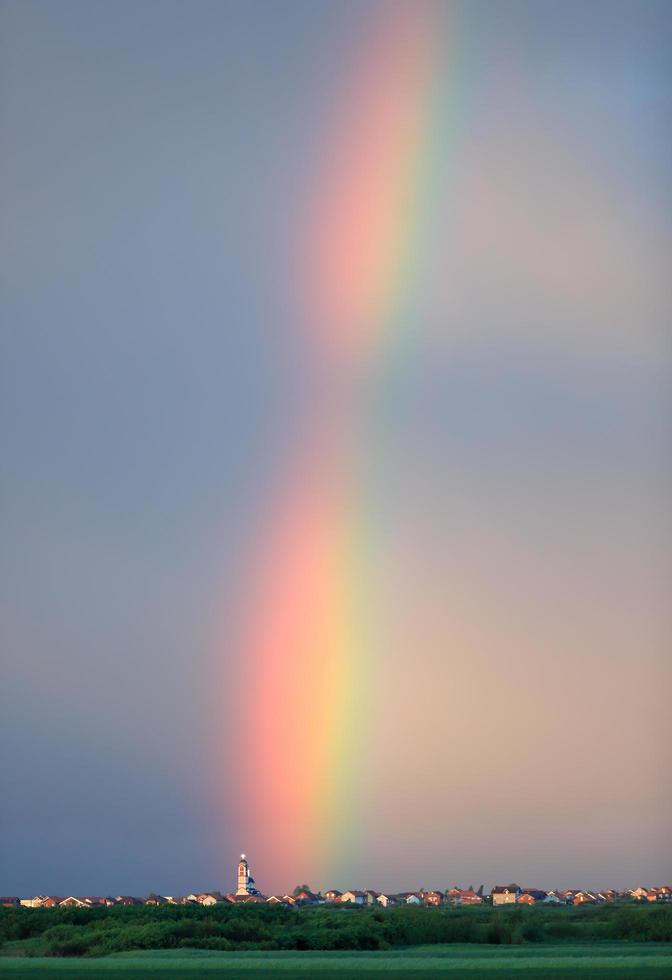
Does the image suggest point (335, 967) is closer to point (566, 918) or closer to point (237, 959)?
point (237, 959)

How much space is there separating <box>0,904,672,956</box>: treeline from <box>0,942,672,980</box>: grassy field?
482cm

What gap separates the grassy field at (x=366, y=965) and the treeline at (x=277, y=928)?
482 cm

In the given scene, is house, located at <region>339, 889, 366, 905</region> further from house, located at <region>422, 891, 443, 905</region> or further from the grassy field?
the grassy field

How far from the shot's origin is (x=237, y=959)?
58.7m

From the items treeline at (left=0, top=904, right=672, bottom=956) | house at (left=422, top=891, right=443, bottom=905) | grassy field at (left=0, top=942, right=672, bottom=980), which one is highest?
house at (left=422, top=891, right=443, bottom=905)

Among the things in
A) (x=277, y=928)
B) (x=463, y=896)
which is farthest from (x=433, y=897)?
(x=277, y=928)

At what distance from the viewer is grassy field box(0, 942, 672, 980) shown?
47.5 metres

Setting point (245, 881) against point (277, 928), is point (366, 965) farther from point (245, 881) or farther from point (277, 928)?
point (245, 881)

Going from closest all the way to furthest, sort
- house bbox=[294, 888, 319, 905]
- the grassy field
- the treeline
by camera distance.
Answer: the grassy field, the treeline, house bbox=[294, 888, 319, 905]

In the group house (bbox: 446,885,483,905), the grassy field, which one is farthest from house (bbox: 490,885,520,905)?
the grassy field

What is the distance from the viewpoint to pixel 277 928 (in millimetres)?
78062

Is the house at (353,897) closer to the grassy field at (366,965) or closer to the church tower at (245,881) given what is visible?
the church tower at (245,881)

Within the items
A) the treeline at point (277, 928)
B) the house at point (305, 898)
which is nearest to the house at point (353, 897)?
the house at point (305, 898)

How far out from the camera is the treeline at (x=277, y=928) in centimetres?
6956
